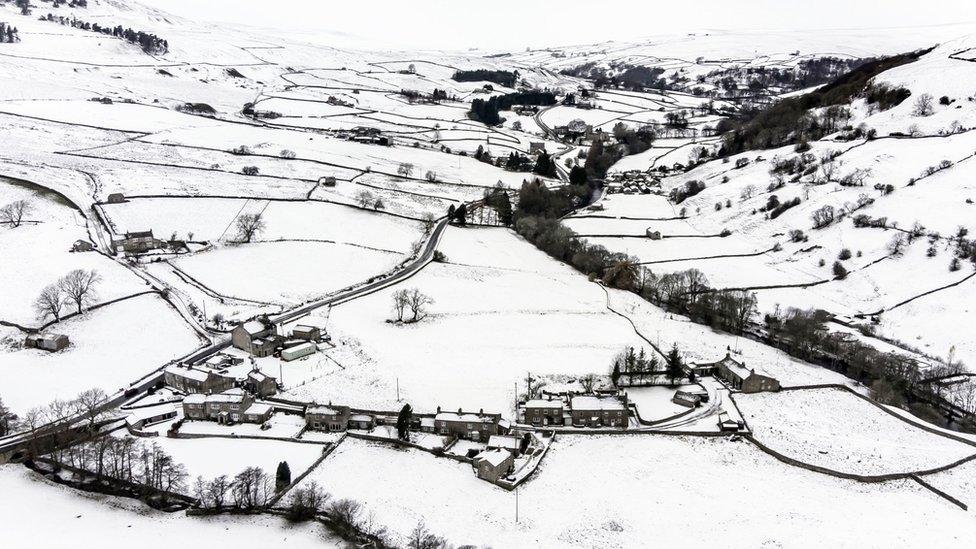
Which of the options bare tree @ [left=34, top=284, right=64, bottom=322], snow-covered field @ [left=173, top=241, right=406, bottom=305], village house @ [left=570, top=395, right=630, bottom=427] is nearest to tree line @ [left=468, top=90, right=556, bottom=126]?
snow-covered field @ [left=173, top=241, right=406, bottom=305]

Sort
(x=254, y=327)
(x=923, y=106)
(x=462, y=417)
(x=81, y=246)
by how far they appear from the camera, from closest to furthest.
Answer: (x=462, y=417) < (x=254, y=327) < (x=81, y=246) < (x=923, y=106)

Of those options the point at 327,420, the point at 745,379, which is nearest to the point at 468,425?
the point at 327,420

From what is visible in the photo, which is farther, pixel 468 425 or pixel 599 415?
pixel 599 415

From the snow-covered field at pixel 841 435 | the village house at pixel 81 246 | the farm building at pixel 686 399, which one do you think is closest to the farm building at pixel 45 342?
the village house at pixel 81 246

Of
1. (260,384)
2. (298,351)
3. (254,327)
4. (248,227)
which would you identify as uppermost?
(248,227)

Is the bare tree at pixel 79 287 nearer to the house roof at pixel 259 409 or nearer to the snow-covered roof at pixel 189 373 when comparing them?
the snow-covered roof at pixel 189 373

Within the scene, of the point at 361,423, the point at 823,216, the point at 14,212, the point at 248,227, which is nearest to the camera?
the point at 361,423

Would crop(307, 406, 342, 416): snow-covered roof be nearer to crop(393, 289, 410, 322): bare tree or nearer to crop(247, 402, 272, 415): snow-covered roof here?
crop(247, 402, 272, 415): snow-covered roof

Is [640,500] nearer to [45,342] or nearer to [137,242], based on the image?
[45,342]
